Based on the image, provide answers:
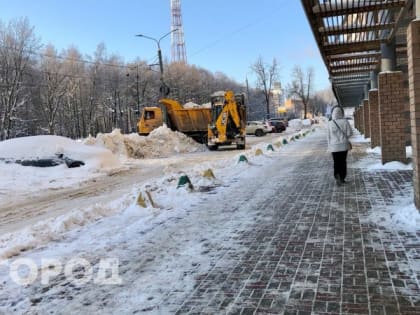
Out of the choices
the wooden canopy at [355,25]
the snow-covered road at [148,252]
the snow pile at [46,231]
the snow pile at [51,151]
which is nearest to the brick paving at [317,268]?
the snow-covered road at [148,252]

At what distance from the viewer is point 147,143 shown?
2619 cm

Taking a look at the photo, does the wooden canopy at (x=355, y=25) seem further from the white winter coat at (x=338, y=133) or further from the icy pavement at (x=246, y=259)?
the icy pavement at (x=246, y=259)

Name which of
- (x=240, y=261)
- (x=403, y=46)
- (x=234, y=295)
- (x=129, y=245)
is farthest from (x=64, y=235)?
(x=403, y=46)

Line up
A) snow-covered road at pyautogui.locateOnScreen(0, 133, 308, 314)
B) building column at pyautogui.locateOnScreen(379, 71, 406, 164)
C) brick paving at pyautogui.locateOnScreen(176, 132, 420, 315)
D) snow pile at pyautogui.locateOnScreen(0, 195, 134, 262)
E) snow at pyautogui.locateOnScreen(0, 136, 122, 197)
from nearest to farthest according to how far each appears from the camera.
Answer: brick paving at pyautogui.locateOnScreen(176, 132, 420, 315), snow-covered road at pyautogui.locateOnScreen(0, 133, 308, 314), snow pile at pyautogui.locateOnScreen(0, 195, 134, 262), building column at pyautogui.locateOnScreen(379, 71, 406, 164), snow at pyautogui.locateOnScreen(0, 136, 122, 197)

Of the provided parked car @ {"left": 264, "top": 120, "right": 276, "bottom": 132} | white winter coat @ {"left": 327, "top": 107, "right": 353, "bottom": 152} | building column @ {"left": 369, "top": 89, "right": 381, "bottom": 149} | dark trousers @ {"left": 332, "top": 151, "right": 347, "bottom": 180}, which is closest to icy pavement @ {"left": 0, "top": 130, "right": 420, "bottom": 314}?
dark trousers @ {"left": 332, "top": 151, "right": 347, "bottom": 180}

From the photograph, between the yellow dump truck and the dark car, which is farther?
the dark car

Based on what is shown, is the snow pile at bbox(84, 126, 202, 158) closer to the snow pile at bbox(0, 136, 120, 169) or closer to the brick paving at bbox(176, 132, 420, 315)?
the snow pile at bbox(0, 136, 120, 169)

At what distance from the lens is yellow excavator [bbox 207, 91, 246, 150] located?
25312 millimetres

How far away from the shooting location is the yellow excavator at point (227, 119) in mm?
25312

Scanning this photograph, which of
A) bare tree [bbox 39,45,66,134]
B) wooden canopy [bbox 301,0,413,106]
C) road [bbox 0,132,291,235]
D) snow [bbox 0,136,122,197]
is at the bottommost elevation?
road [bbox 0,132,291,235]

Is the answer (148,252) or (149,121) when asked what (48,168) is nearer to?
(148,252)

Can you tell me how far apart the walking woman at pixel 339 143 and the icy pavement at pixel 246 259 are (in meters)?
0.94

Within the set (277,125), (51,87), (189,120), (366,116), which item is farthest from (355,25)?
A: (51,87)

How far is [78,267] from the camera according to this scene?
17.1ft
